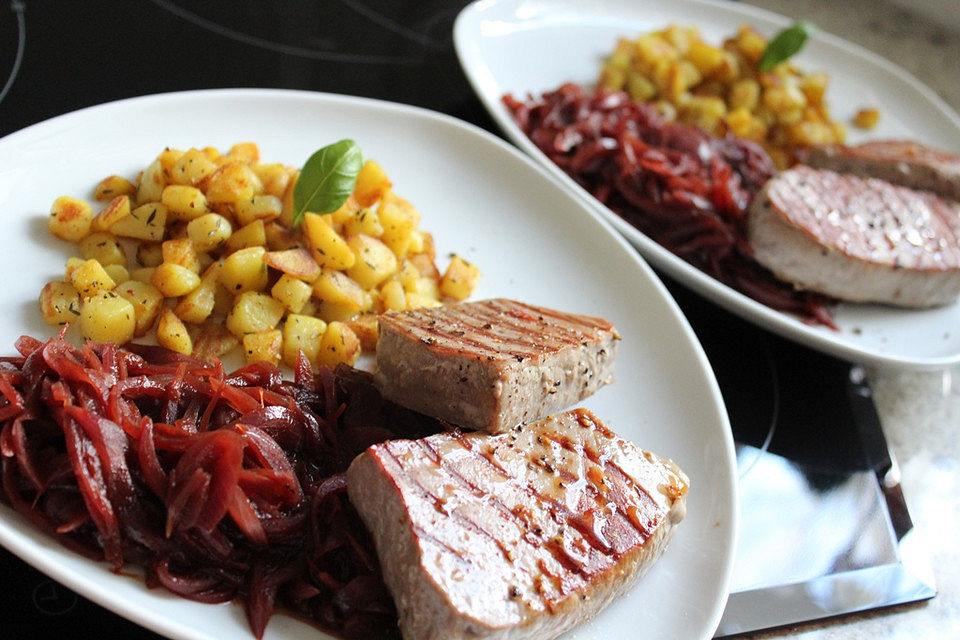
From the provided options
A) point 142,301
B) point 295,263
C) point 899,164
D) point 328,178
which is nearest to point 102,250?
point 142,301

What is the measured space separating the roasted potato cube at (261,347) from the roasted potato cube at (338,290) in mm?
243

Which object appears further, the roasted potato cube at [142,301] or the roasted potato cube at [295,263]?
the roasted potato cube at [295,263]

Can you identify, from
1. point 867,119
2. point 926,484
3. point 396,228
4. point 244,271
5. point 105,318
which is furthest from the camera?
point 867,119

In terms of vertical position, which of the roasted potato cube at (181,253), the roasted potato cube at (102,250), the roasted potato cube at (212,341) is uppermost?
the roasted potato cube at (181,253)

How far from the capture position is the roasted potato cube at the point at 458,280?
314 centimetres

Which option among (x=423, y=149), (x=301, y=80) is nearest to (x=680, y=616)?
(x=423, y=149)

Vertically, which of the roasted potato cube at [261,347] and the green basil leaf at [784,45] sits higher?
the green basil leaf at [784,45]

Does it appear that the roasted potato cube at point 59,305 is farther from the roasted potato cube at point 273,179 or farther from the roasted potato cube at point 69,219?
the roasted potato cube at point 273,179

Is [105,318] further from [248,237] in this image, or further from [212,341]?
[248,237]

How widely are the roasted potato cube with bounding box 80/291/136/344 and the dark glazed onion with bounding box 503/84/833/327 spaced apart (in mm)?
2216

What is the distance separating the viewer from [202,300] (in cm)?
266

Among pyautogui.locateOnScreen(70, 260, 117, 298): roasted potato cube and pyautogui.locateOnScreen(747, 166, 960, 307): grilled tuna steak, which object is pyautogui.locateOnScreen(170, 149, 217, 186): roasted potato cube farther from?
pyautogui.locateOnScreen(747, 166, 960, 307): grilled tuna steak

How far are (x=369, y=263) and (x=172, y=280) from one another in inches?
25.6

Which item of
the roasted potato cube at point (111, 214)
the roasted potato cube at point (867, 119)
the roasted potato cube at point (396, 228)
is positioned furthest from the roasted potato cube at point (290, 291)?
the roasted potato cube at point (867, 119)
